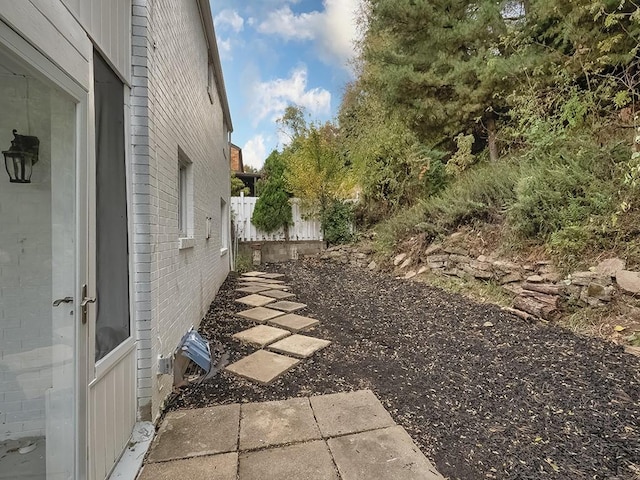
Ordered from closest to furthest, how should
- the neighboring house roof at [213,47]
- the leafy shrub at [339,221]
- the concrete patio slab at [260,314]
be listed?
the concrete patio slab at [260,314] → the neighboring house roof at [213,47] → the leafy shrub at [339,221]

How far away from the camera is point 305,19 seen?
9234 mm

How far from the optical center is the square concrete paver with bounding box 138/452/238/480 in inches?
63.6

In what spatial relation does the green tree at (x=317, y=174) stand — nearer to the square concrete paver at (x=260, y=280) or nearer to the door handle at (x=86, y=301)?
the square concrete paver at (x=260, y=280)

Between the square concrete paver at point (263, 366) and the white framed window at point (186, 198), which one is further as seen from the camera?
the white framed window at point (186, 198)

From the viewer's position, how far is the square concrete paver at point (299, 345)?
317 cm

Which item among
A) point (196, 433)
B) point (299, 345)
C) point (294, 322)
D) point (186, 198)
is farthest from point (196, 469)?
point (186, 198)

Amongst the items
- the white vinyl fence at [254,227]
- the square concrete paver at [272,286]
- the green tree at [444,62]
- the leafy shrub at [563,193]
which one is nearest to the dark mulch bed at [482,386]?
the leafy shrub at [563,193]

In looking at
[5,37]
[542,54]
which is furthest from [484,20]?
[5,37]

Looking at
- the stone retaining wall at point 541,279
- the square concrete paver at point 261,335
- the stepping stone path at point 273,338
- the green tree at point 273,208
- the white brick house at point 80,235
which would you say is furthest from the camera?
the green tree at point 273,208

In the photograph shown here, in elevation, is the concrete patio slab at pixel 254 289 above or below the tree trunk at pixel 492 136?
below

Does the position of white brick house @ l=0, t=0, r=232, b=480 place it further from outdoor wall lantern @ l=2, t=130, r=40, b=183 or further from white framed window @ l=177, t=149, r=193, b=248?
white framed window @ l=177, t=149, r=193, b=248

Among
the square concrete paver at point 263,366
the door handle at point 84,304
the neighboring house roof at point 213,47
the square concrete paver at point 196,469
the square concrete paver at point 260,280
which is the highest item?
the neighboring house roof at point 213,47

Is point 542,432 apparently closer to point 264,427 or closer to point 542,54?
point 264,427

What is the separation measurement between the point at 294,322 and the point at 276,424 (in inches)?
80.4
